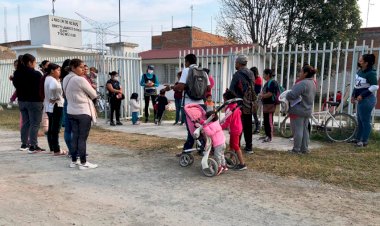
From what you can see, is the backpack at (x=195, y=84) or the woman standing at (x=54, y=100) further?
the woman standing at (x=54, y=100)

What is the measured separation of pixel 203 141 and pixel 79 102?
2119mm

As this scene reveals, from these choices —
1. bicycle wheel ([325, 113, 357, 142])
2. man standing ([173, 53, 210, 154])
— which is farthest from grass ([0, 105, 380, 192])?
man standing ([173, 53, 210, 154])

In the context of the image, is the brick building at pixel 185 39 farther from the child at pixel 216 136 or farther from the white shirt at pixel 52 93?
the child at pixel 216 136

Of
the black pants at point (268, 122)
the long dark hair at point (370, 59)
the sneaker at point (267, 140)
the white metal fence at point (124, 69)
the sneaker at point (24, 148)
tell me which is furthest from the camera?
the white metal fence at point (124, 69)

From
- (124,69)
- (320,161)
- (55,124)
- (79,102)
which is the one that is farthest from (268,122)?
(124,69)

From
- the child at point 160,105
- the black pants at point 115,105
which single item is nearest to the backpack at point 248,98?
the child at point 160,105

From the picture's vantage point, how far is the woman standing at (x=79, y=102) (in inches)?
189

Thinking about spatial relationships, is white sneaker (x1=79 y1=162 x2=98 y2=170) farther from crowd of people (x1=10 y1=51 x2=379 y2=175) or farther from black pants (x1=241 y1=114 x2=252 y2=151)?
black pants (x1=241 y1=114 x2=252 y2=151)

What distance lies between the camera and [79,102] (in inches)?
190

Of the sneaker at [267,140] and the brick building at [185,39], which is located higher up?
the brick building at [185,39]

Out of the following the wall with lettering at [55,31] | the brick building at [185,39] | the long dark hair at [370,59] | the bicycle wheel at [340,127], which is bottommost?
the bicycle wheel at [340,127]

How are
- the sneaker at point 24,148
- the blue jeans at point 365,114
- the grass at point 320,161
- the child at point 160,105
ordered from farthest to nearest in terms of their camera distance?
the child at point 160,105
the sneaker at point 24,148
the blue jeans at point 365,114
the grass at point 320,161

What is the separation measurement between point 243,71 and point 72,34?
1375cm

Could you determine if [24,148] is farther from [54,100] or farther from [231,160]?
[231,160]
